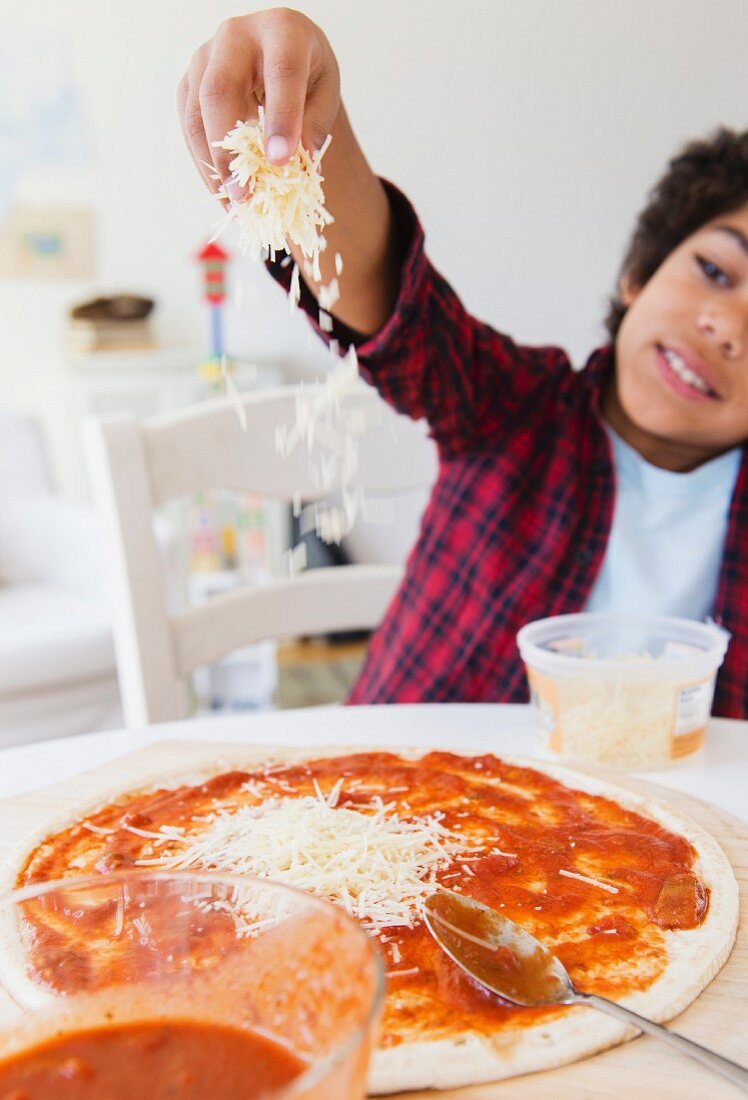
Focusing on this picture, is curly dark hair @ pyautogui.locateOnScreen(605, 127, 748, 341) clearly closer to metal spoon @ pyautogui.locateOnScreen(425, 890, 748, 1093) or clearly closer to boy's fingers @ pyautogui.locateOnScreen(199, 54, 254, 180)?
boy's fingers @ pyautogui.locateOnScreen(199, 54, 254, 180)

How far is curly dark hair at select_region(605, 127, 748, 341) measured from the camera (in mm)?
1387

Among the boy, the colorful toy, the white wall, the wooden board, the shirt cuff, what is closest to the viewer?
the wooden board

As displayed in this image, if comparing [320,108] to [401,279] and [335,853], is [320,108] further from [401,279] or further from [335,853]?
[335,853]

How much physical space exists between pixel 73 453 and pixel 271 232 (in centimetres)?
341

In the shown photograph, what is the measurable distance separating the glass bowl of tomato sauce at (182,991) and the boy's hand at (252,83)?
50 cm

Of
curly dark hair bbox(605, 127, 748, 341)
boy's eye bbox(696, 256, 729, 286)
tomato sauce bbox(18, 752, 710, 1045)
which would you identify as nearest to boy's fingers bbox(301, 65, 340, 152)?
tomato sauce bbox(18, 752, 710, 1045)

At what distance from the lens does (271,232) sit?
0.74m

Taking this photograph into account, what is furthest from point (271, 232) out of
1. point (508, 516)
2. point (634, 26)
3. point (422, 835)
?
point (634, 26)

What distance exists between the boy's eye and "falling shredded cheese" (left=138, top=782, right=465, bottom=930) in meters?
0.85

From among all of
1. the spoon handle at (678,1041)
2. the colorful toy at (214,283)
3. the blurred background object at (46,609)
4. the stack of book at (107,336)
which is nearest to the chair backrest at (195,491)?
the spoon handle at (678,1041)

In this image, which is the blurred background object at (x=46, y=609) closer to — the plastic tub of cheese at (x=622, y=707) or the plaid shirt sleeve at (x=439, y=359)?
the plaid shirt sleeve at (x=439, y=359)

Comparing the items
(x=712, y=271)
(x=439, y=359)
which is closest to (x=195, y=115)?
(x=439, y=359)

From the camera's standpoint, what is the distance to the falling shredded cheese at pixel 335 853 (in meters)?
0.62

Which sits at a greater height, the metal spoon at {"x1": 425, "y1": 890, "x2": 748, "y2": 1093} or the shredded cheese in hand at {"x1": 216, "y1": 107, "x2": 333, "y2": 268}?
the shredded cheese in hand at {"x1": 216, "y1": 107, "x2": 333, "y2": 268}
